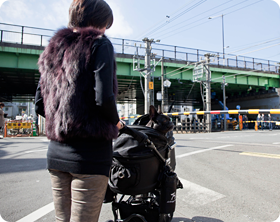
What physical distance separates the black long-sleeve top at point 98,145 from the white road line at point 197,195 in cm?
220

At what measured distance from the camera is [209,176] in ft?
13.8

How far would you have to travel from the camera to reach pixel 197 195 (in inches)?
129

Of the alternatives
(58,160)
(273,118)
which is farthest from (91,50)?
(273,118)

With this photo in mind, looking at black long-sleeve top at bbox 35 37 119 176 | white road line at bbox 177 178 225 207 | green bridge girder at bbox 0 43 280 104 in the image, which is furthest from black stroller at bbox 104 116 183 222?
green bridge girder at bbox 0 43 280 104

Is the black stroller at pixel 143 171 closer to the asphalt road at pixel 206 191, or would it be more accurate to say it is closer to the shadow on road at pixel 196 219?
the shadow on road at pixel 196 219

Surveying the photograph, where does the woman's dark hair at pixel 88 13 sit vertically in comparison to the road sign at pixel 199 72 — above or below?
below

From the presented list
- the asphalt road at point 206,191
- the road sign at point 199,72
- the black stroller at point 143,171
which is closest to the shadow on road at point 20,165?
the asphalt road at point 206,191

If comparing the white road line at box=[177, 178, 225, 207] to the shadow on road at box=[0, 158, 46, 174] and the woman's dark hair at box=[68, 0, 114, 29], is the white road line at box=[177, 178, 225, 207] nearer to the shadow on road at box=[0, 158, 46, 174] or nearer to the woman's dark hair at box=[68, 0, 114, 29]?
the woman's dark hair at box=[68, 0, 114, 29]

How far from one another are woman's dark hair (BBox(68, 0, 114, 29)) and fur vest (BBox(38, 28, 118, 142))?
124 mm

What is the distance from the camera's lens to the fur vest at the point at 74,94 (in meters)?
1.26

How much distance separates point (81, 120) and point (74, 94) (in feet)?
0.55

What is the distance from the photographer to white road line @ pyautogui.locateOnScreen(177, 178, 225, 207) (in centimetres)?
304

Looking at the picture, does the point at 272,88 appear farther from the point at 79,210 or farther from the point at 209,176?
the point at 79,210

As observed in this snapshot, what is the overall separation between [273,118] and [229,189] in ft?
102
